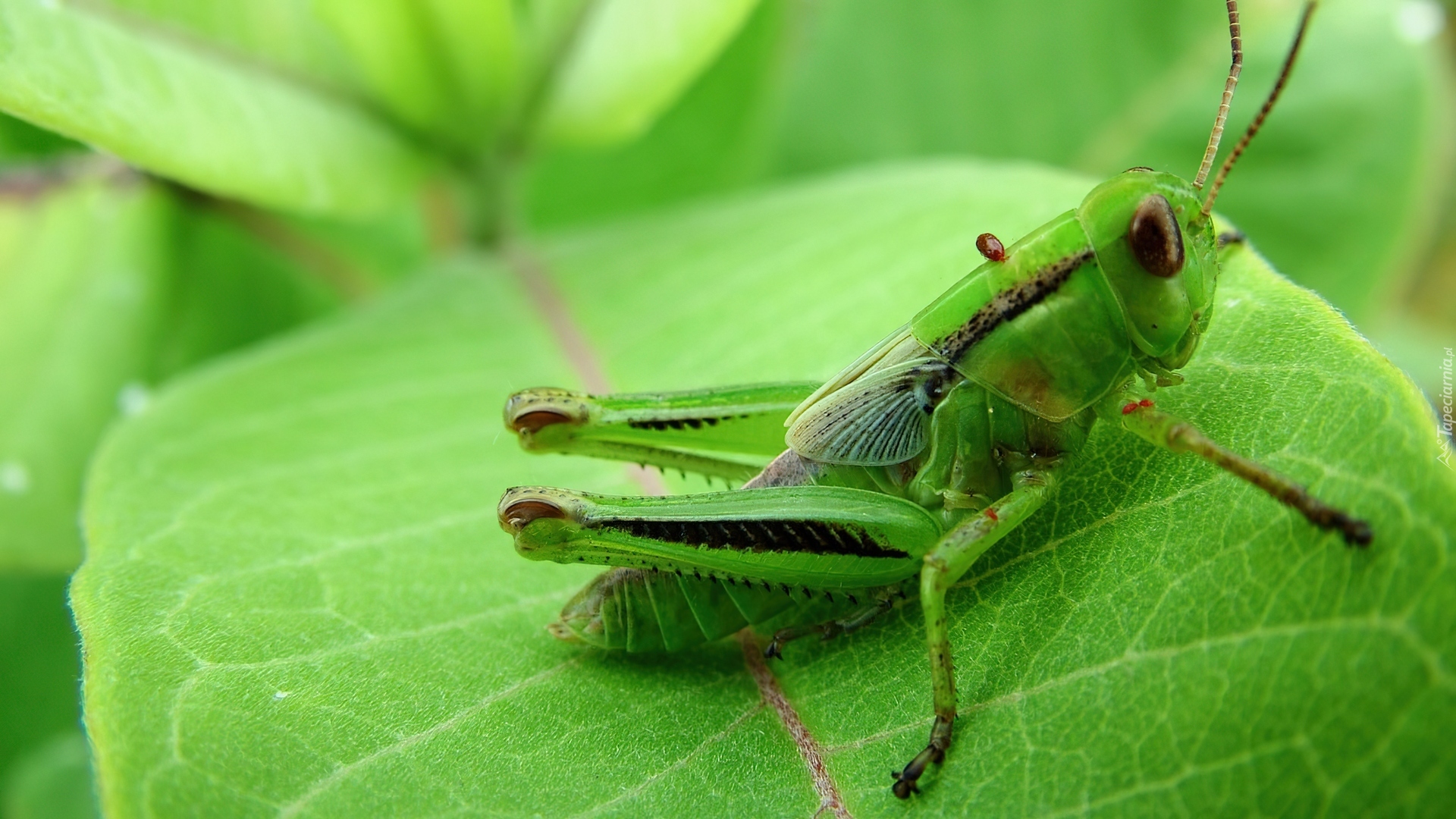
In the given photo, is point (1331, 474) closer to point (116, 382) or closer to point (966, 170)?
point (966, 170)

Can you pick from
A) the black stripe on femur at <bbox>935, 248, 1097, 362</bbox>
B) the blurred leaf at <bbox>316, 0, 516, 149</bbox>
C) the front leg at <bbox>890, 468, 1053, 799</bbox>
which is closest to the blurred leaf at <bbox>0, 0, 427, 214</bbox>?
the blurred leaf at <bbox>316, 0, 516, 149</bbox>

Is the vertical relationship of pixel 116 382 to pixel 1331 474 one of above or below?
above

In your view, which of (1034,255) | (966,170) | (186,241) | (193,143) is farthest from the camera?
(186,241)

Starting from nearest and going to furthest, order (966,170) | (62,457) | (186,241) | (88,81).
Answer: (88,81) < (966,170) < (62,457) < (186,241)

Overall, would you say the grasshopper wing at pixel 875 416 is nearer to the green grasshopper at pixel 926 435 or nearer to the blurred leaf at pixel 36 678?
the green grasshopper at pixel 926 435

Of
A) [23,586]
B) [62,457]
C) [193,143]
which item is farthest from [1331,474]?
[23,586]

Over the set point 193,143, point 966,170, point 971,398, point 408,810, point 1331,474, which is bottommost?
point 1331,474

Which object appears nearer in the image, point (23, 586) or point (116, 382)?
point (116, 382)
